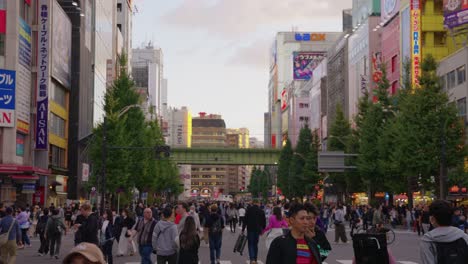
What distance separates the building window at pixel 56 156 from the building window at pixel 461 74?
29684 millimetres

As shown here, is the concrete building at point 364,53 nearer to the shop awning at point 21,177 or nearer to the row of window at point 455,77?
the row of window at point 455,77

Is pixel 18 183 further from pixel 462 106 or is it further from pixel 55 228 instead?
pixel 55 228

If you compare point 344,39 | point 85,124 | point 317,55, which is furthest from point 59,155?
point 317,55

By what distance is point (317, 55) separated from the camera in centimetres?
19250

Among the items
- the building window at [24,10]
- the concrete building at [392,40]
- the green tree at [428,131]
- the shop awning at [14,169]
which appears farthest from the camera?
the concrete building at [392,40]

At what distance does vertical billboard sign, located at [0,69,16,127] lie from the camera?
51031mm

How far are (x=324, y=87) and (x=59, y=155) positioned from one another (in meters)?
67.8

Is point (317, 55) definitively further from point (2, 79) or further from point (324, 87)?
point (2, 79)

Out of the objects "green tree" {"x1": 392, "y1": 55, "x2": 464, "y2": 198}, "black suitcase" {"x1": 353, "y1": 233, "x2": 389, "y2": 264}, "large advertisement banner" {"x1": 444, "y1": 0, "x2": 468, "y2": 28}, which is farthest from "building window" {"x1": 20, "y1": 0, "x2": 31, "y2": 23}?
"black suitcase" {"x1": 353, "y1": 233, "x2": 389, "y2": 264}

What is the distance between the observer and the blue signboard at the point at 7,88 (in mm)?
51000

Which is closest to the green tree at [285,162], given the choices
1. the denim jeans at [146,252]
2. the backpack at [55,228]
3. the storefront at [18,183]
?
the storefront at [18,183]

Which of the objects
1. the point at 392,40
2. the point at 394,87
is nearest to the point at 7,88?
the point at 394,87

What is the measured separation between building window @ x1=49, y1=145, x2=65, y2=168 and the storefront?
581 centimetres

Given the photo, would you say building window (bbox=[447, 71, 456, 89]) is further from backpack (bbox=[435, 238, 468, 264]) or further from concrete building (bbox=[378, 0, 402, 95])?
backpack (bbox=[435, 238, 468, 264])
